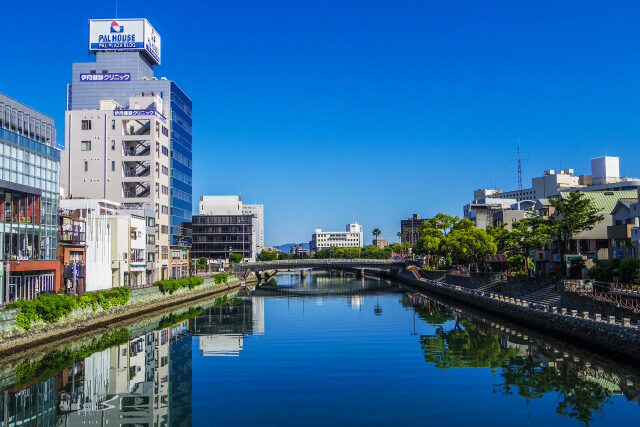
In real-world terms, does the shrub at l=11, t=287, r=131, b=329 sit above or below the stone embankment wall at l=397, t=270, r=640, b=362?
above

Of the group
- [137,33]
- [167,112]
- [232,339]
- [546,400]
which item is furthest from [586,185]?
[546,400]

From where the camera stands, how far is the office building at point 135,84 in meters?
121

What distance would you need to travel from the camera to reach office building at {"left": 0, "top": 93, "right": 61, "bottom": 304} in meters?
50.0

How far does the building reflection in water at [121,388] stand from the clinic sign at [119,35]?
300ft

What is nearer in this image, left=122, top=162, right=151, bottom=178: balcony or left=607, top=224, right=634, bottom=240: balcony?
left=607, top=224, right=634, bottom=240: balcony

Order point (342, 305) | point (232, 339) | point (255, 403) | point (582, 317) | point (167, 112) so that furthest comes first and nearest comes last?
point (167, 112) < point (342, 305) < point (232, 339) < point (582, 317) < point (255, 403)

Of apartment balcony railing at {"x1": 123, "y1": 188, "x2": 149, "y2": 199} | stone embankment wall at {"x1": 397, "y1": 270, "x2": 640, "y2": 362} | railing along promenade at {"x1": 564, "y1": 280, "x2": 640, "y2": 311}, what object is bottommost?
stone embankment wall at {"x1": 397, "y1": 270, "x2": 640, "y2": 362}

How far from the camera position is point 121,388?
1344 inches

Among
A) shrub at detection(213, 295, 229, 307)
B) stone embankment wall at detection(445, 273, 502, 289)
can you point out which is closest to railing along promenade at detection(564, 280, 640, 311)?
stone embankment wall at detection(445, 273, 502, 289)

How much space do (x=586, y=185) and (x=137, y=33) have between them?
339 feet

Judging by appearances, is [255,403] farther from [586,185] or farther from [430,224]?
[586,185]

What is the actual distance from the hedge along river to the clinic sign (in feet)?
288

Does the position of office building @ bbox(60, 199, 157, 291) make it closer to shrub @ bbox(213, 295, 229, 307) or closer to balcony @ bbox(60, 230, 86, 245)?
balcony @ bbox(60, 230, 86, 245)

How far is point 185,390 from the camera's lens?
32719mm
